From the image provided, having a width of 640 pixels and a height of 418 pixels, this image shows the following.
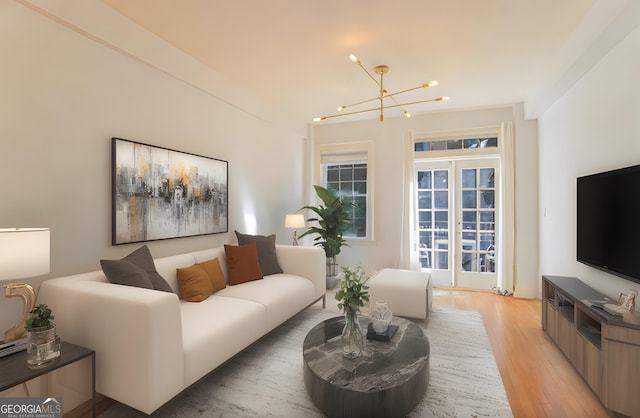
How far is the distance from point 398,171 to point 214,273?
344cm

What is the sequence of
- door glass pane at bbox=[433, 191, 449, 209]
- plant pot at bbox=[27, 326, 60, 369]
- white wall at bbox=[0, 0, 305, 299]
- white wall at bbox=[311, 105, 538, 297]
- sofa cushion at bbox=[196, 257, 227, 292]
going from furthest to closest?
door glass pane at bbox=[433, 191, 449, 209] → white wall at bbox=[311, 105, 538, 297] → sofa cushion at bbox=[196, 257, 227, 292] → white wall at bbox=[0, 0, 305, 299] → plant pot at bbox=[27, 326, 60, 369]

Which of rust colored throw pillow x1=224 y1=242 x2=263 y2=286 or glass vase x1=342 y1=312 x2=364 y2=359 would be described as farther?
rust colored throw pillow x1=224 y1=242 x2=263 y2=286

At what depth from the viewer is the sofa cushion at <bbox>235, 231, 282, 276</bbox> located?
3.58 m

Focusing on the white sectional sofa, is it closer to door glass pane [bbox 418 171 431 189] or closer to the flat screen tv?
the flat screen tv

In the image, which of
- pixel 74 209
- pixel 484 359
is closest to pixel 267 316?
pixel 74 209

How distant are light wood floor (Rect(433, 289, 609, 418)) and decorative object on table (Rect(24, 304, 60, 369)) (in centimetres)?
269

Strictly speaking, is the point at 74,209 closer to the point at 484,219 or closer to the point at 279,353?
the point at 279,353

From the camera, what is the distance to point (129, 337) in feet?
5.41

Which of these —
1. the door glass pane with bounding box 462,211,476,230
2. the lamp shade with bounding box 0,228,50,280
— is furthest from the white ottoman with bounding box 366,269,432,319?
the lamp shade with bounding box 0,228,50,280

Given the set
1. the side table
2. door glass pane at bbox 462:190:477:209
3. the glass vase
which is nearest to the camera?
the side table

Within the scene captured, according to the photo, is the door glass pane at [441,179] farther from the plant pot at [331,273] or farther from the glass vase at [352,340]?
the glass vase at [352,340]

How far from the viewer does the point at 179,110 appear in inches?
123

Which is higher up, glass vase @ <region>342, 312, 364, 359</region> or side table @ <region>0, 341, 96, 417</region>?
side table @ <region>0, 341, 96, 417</region>

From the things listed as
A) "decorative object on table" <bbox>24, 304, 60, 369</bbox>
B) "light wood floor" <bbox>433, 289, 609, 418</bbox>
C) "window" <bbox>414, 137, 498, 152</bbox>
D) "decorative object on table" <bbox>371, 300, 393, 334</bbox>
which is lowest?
"light wood floor" <bbox>433, 289, 609, 418</bbox>
